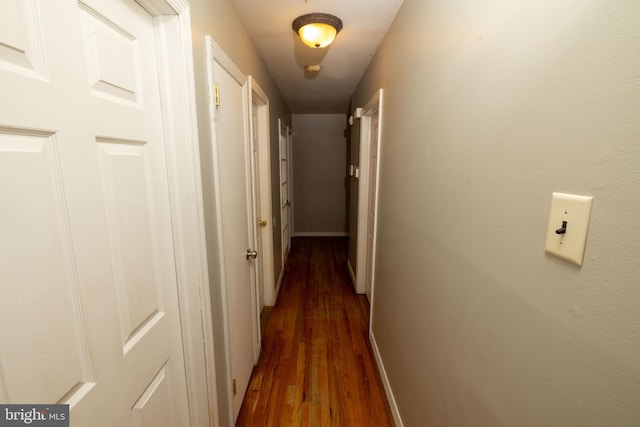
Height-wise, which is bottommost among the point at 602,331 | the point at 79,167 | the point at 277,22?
the point at 602,331

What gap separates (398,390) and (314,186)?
4125 mm

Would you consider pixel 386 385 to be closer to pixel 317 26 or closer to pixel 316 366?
pixel 316 366

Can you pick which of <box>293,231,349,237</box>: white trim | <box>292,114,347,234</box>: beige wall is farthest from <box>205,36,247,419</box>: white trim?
<box>293,231,349,237</box>: white trim

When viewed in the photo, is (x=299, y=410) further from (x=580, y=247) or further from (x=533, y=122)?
(x=533, y=122)

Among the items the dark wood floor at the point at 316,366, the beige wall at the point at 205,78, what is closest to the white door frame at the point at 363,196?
the dark wood floor at the point at 316,366

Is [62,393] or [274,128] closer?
[62,393]

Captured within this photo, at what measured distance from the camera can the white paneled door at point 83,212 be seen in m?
0.48

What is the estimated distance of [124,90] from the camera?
740mm

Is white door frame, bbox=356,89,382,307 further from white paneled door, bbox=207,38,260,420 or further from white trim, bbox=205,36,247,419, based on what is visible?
white trim, bbox=205,36,247,419

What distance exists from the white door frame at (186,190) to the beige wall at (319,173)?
14.0 feet

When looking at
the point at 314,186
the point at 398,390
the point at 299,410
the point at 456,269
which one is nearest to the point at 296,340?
the point at 299,410

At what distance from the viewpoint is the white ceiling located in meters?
1.51

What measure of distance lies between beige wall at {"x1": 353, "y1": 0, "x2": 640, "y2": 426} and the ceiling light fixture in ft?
1.77

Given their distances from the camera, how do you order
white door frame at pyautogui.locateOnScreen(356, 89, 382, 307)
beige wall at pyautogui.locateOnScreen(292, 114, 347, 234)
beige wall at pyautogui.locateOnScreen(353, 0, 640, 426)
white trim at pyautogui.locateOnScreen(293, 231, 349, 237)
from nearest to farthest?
beige wall at pyautogui.locateOnScreen(353, 0, 640, 426), white door frame at pyautogui.locateOnScreen(356, 89, 382, 307), beige wall at pyautogui.locateOnScreen(292, 114, 347, 234), white trim at pyautogui.locateOnScreen(293, 231, 349, 237)
